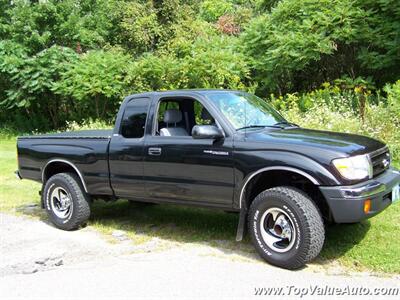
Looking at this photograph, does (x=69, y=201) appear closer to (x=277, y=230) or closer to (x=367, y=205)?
(x=277, y=230)

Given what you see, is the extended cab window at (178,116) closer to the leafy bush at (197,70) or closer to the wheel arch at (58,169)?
the wheel arch at (58,169)

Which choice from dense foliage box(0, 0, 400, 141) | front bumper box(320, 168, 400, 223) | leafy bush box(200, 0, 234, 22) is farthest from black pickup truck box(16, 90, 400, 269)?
leafy bush box(200, 0, 234, 22)

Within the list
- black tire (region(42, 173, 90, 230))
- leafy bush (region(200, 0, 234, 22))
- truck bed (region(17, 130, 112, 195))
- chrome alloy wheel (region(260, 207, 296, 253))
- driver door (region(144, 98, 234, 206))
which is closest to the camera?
chrome alloy wheel (region(260, 207, 296, 253))

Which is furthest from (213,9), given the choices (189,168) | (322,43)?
(189,168)

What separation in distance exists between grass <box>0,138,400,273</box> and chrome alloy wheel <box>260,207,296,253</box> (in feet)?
1.53

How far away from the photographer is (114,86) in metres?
16.2

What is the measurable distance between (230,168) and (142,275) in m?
1.50

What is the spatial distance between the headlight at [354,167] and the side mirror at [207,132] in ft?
4.42

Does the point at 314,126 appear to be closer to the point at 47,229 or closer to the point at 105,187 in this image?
the point at 105,187

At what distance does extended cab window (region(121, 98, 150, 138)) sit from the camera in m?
6.44

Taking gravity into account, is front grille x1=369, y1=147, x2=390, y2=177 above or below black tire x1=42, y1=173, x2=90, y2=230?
above

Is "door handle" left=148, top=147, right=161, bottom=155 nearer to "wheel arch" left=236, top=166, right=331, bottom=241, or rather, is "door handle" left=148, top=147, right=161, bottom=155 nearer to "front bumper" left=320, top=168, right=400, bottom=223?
"wheel arch" left=236, top=166, right=331, bottom=241

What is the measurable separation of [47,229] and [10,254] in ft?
3.93

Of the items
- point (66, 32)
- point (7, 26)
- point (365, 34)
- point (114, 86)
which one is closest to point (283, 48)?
point (365, 34)
